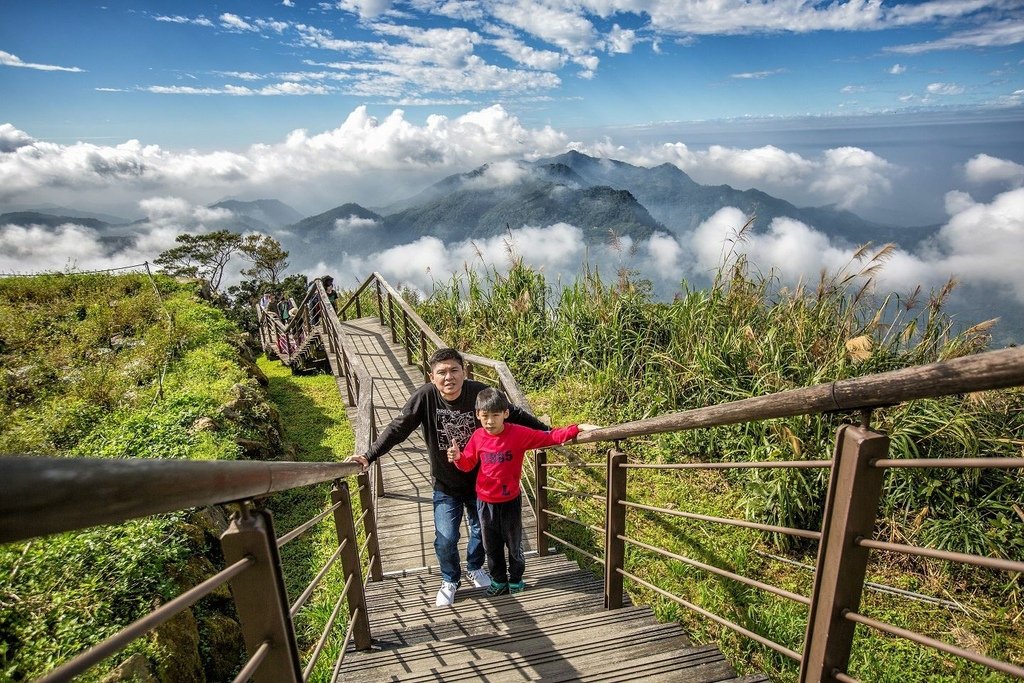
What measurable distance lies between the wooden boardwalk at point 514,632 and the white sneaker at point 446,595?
0.06 meters

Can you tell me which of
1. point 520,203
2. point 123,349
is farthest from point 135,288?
point 520,203

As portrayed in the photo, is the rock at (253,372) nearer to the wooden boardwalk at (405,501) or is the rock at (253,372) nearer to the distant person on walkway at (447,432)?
the wooden boardwalk at (405,501)

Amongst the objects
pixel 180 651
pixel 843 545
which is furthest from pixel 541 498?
pixel 843 545

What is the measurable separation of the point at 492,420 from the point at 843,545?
6.30 feet

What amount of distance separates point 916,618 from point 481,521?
3.21 metres

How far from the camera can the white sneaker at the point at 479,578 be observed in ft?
11.4

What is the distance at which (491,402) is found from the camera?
292 centimetres

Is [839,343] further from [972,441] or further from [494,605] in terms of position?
[494,605]

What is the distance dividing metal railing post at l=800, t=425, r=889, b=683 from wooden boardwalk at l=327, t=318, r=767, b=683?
27.3 inches

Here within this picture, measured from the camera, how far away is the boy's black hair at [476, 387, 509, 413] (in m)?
2.92

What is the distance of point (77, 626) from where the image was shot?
3.25m

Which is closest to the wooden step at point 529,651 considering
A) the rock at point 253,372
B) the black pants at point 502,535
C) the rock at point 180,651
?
the black pants at point 502,535

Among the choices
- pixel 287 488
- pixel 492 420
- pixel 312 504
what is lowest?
pixel 312 504

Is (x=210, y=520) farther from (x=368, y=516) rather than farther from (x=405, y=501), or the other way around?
(x=368, y=516)
